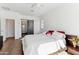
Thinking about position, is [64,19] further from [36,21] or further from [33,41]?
[33,41]

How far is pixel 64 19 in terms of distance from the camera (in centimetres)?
155

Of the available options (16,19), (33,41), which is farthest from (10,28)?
(33,41)

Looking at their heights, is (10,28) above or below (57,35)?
above

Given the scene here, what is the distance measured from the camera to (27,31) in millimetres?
1579

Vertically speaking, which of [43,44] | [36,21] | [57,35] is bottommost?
[43,44]

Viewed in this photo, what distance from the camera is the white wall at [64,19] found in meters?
1.50

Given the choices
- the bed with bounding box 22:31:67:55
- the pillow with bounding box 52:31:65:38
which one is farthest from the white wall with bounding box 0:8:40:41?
the pillow with bounding box 52:31:65:38

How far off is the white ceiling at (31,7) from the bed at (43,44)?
0.36 m

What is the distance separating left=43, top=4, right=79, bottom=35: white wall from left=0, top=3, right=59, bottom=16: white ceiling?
0.08 meters

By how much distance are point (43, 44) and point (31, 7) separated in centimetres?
57

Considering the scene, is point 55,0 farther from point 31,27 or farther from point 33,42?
point 33,42

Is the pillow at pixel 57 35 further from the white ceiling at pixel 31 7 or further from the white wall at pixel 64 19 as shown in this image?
the white ceiling at pixel 31 7

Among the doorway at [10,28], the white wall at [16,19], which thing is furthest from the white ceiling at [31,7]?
the doorway at [10,28]
